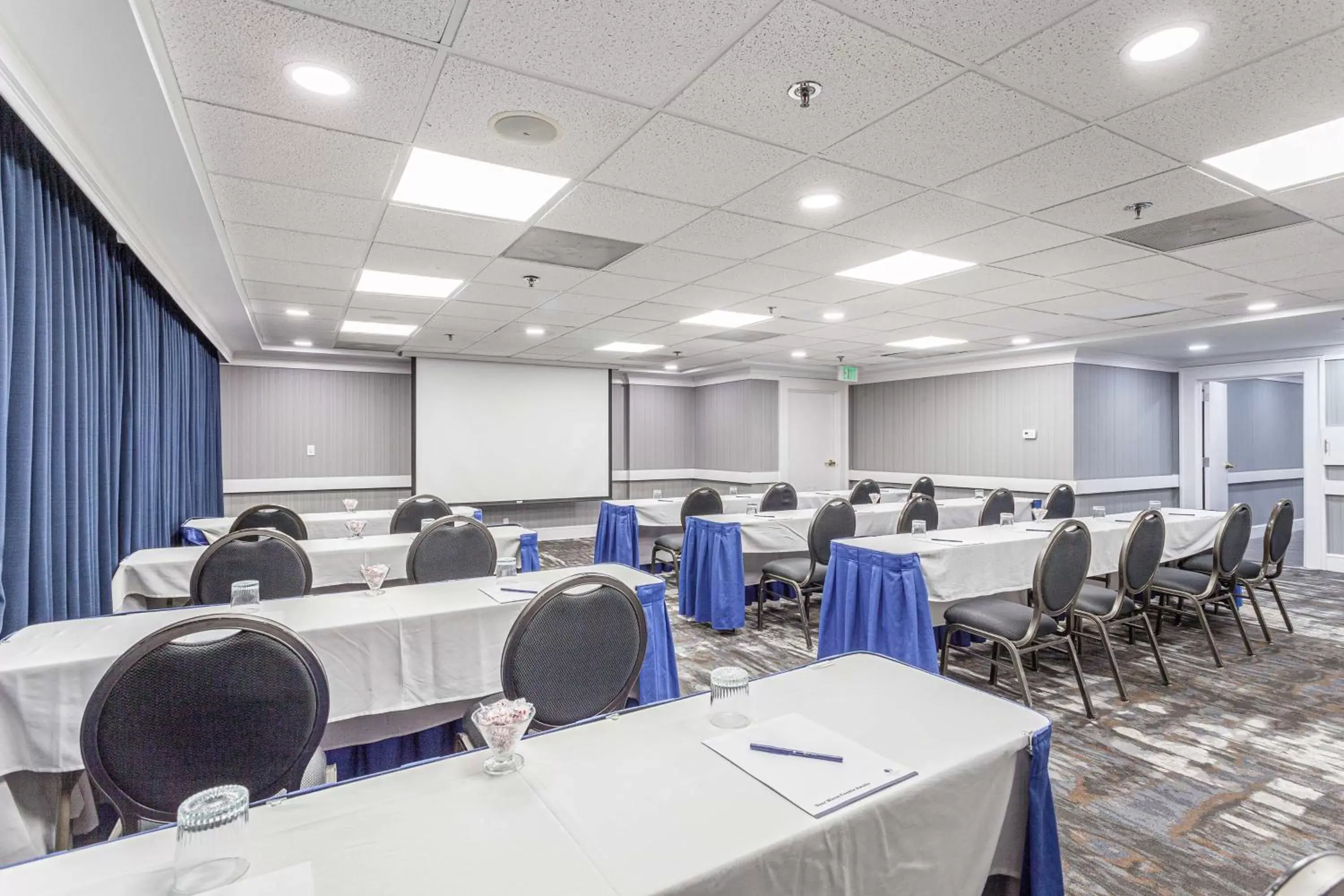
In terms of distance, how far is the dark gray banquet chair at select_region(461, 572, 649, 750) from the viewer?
1.78m

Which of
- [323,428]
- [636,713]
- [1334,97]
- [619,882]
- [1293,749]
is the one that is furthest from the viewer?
[323,428]

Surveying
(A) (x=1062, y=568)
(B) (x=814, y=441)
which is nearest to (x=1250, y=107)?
(A) (x=1062, y=568)

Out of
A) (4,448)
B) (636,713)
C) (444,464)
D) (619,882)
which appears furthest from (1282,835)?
(444,464)

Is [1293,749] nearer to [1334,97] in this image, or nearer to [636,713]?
[1334,97]

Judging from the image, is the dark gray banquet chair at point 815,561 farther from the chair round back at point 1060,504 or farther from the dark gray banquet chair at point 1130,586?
the chair round back at point 1060,504

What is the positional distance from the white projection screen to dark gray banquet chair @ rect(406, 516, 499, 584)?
5.33 meters

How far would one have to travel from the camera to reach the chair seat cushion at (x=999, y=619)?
3191 mm

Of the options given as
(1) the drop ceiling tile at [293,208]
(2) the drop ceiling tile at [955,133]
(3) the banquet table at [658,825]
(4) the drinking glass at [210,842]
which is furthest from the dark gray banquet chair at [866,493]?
(4) the drinking glass at [210,842]

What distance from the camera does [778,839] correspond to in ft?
3.33

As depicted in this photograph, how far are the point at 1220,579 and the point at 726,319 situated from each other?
4148mm

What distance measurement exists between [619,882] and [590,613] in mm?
966

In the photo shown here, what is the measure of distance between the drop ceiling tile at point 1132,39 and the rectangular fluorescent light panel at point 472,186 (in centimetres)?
184

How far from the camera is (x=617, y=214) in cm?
331

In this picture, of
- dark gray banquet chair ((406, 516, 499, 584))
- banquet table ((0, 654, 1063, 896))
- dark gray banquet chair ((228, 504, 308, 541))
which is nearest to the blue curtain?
dark gray banquet chair ((228, 504, 308, 541))
